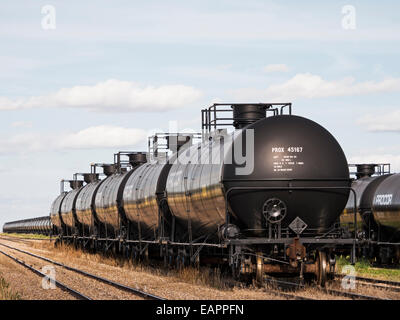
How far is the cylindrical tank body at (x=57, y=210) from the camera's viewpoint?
5100 centimetres

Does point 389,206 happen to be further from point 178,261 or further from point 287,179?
point 287,179

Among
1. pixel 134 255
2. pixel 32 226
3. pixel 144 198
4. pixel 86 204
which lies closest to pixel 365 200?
pixel 134 255

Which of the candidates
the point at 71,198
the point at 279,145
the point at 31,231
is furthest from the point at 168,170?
the point at 31,231

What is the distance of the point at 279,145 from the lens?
18.0 metres

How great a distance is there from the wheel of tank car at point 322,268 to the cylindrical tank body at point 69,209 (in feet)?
91.3

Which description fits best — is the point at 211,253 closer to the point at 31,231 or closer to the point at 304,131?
the point at 304,131

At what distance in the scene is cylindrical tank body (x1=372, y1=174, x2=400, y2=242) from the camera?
93.7ft

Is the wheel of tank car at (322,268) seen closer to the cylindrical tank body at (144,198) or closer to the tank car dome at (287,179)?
the tank car dome at (287,179)

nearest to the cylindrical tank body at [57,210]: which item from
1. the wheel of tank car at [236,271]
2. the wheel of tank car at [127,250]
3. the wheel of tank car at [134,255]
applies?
the wheel of tank car at [127,250]

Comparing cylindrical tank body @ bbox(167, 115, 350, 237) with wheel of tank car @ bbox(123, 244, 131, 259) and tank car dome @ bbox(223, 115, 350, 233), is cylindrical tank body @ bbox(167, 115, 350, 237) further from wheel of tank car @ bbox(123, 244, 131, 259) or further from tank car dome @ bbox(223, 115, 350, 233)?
wheel of tank car @ bbox(123, 244, 131, 259)

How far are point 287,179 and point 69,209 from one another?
29669 mm

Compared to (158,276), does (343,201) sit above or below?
above

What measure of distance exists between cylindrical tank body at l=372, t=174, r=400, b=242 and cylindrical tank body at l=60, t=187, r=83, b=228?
19918 mm
